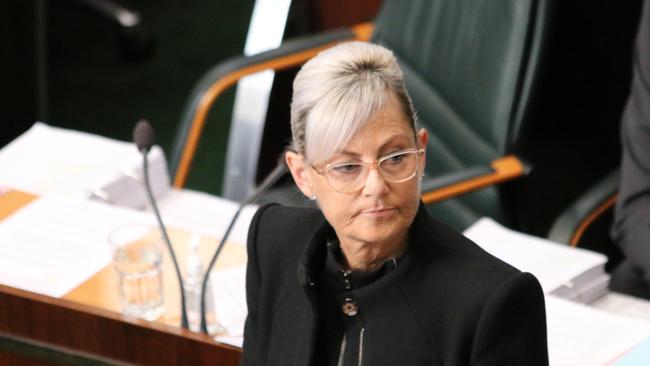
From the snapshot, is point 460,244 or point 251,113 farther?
point 251,113

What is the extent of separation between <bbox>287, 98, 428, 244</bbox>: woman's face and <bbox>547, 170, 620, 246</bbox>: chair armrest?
2.90 feet

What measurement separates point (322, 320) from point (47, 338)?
2.11 ft

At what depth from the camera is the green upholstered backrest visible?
254cm

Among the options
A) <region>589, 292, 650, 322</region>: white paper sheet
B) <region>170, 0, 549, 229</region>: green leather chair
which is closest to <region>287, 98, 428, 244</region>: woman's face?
<region>589, 292, 650, 322</region>: white paper sheet

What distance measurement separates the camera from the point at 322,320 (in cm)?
169

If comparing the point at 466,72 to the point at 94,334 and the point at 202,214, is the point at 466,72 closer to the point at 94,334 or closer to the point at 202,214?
the point at 202,214

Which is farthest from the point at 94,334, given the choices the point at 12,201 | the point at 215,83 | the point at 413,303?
the point at 215,83

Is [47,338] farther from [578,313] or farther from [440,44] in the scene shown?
[440,44]

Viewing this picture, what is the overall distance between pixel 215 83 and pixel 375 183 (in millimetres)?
1491

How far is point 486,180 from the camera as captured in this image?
2559 millimetres

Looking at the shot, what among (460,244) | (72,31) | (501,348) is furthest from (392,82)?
(72,31)

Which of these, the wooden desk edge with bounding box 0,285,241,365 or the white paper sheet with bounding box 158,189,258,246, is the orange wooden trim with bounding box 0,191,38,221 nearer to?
the white paper sheet with bounding box 158,189,258,246

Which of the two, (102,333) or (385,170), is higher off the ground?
(385,170)

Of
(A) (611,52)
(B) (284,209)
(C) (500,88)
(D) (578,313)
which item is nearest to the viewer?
(B) (284,209)
